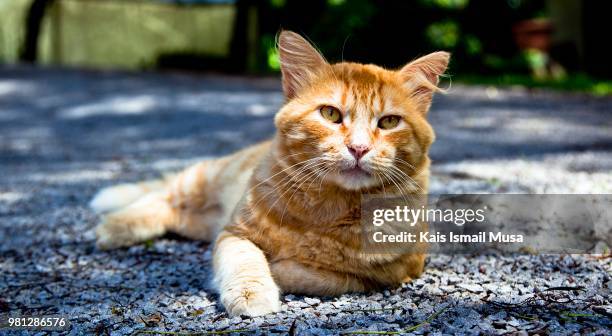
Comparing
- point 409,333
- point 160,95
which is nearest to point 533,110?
point 160,95

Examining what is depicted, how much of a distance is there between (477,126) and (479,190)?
3.52 metres

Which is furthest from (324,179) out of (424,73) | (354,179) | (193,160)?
(193,160)

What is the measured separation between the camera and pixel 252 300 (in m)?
2.23

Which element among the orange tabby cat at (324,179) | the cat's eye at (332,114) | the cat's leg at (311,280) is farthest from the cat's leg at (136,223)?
the cat's eye at (332,114)

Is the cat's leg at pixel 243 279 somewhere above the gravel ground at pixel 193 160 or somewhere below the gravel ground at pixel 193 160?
above

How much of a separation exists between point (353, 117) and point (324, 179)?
29cm

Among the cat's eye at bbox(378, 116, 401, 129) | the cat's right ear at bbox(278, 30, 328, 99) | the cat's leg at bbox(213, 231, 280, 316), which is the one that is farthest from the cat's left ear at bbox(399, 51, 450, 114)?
the cat's leg at bbox(213, 231, 280, 316)

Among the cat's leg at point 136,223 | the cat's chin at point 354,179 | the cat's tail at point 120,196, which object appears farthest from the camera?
the cat's tail at point 120,196

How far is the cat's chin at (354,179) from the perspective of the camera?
2.35 m

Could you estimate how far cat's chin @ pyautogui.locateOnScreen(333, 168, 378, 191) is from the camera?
2348 millimetres

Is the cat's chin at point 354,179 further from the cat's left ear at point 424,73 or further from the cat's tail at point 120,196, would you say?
the cat's tail at point 120,196

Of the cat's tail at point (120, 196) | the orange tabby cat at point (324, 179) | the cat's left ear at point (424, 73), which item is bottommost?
the cat's tail at point (120, 196)

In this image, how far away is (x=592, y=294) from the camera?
2.37m

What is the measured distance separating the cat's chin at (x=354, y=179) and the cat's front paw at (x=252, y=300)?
0.51 m
